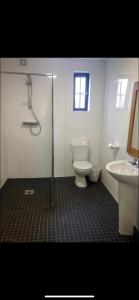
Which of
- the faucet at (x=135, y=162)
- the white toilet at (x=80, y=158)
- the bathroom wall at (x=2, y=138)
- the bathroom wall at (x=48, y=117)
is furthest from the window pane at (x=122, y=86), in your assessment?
the bathroom wall at (x=2, y=138)

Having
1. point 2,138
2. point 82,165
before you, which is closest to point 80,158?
point 82,165

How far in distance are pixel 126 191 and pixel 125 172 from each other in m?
0.20

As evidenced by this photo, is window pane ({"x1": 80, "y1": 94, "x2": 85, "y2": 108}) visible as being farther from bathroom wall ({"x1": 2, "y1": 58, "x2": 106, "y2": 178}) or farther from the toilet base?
the toilet base

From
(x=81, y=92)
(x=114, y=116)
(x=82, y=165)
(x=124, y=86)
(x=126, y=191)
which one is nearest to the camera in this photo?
(x=126, y=191)

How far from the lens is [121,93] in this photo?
7.13 feet

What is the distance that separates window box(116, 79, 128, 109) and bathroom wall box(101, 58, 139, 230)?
6cm

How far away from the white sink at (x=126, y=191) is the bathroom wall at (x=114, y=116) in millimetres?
108

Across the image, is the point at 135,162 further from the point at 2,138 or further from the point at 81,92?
the point at 2,138

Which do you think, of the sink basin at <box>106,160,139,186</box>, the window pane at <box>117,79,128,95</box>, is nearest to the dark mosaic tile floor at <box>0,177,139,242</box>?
the sink basin at <box>106,160,139,186</box>

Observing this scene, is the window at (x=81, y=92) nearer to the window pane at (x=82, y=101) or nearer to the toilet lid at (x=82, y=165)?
the window pane at (x=82, y=101)

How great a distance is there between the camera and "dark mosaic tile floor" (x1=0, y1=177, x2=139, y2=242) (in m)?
1.95
